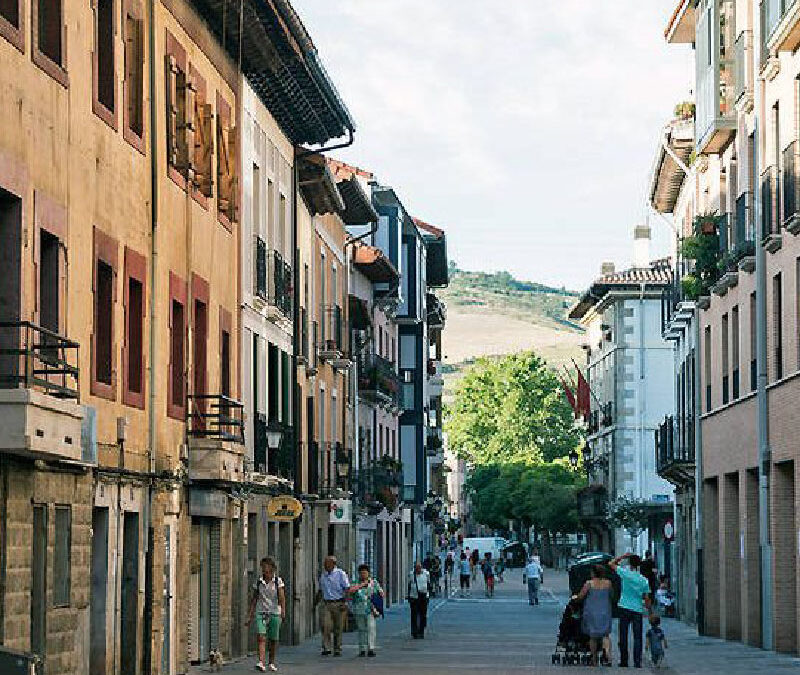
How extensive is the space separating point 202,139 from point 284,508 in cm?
759

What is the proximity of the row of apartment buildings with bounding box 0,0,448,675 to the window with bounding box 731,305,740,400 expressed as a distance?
337 inches

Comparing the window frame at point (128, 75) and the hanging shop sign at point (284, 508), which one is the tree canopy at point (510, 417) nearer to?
the hanging shop sign at point (284, 508)

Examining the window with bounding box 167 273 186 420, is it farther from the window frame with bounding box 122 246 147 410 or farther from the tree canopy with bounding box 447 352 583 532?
the tree canopy with bounding box 447 352 583 532

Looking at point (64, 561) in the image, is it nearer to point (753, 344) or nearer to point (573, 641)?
point (573, 641)

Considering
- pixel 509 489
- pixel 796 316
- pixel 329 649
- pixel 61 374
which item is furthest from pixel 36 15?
pixel 509 489

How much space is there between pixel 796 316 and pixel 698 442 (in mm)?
13732

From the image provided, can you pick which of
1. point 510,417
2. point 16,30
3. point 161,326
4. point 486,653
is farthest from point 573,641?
point 510,417

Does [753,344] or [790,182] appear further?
[753,344]

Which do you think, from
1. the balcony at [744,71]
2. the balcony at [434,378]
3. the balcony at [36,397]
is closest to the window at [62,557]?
the balcony at [36,397]

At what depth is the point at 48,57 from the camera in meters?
21.3

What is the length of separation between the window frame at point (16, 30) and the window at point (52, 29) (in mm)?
1366

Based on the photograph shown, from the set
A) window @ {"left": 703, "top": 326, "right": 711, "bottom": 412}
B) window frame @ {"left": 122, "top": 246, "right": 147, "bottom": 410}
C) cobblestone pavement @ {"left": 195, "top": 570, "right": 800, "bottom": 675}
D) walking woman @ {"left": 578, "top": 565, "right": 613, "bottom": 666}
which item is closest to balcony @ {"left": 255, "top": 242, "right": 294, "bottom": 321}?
cobblestone pavement @ {"left": 195, "top": 570, "right": 800, "bottom": 675}

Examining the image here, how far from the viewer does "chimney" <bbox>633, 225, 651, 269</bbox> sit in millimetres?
98312

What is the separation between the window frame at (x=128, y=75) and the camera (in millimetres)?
25516
